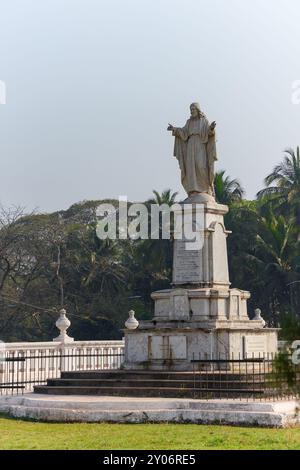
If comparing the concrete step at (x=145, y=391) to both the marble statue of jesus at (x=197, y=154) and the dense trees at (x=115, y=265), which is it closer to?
the marble statue of jesus at (x=197, y=154)

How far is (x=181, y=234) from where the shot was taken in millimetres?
19719

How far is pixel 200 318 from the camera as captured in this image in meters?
18.6

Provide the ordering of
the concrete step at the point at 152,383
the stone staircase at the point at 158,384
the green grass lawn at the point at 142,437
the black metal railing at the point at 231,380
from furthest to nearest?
the concrete step at the point at 152,383
the stone staircase at the point at 158,384
the black metal railing at the point at 231,380
the green grass lawn at the point at 142,437

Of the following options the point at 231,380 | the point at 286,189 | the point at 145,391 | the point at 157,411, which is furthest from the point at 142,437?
the point at 286,189

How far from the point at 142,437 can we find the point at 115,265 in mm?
38020

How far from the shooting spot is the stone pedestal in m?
18.0

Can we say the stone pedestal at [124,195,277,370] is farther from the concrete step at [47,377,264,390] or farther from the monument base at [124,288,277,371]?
the concrete step at [47,377,264,390]

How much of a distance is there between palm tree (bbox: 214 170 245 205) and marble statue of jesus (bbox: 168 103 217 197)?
26.0 metres

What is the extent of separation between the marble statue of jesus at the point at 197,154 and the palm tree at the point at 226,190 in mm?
25974

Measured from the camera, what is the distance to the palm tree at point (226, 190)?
46500 mm

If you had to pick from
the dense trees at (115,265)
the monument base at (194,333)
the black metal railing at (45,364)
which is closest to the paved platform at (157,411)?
the monument base at (194,333)

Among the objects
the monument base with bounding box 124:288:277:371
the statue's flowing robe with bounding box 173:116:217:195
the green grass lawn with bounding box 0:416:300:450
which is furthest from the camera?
the statue's flowing robe with bounding box 173:116:217:195

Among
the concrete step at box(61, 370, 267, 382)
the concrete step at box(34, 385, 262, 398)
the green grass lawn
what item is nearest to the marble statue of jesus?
the concrete step at box(61, 370, 267, 382)

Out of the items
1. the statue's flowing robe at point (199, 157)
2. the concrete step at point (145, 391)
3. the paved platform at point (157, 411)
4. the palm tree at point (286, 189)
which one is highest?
the palm tree at point (286, 189)
